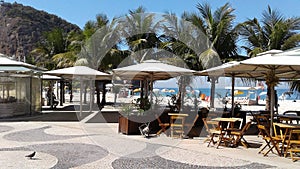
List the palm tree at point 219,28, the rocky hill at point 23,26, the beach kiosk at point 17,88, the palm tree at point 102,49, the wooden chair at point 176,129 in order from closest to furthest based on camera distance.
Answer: the wooden chair at point 176,129 → the beach kiosk at point 17,88 → the palm tree at point 219,28 → the palm tree at point 102,49 → the rocky hill at point 23,26

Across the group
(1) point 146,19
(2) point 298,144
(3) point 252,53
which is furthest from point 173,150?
(1) point 146,19

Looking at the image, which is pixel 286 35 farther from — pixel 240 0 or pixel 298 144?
pixel 298 144

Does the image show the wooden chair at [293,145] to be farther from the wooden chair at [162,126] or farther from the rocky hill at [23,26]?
the rocky hill at [23,26]

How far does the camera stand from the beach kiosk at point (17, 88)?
42.5 feet

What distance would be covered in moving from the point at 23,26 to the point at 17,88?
4949cm

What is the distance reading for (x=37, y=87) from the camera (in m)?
14.9

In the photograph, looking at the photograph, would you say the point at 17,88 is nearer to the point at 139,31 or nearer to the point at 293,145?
the point at 139,31

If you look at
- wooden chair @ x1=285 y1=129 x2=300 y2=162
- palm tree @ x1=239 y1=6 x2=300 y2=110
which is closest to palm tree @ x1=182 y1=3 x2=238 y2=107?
palm tree @ x1=239 y1=6 x2=300 y2=110

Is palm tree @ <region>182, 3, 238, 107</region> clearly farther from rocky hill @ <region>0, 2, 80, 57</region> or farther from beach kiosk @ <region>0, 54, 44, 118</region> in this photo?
rocky hill @ <region>0, 2, 80, 57</region>

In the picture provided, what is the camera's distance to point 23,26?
190 ft

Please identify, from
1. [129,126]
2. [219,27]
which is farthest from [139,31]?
[129,126]

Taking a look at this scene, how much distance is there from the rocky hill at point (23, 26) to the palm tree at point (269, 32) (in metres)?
46.5

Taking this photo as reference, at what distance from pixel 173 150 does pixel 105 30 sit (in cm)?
1283

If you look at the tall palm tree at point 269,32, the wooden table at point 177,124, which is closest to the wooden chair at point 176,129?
the wooden table at point 177,124
